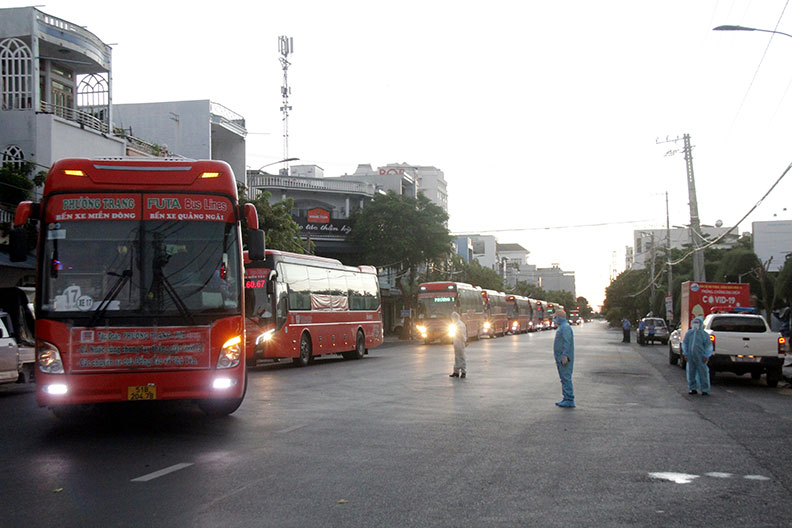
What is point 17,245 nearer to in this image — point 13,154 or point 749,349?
point 749,349

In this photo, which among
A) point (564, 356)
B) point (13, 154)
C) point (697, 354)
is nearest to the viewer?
point (564, 356)

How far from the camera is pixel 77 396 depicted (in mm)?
9570

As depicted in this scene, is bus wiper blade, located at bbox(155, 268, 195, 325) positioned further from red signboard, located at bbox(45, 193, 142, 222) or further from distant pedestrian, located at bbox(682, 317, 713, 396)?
distant pedestrian, located at bbox(682, 317, 713, 396)

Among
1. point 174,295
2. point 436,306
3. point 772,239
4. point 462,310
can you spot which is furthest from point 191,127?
point 772,239

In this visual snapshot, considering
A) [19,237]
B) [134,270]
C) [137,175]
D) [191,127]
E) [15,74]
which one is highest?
[191,127]

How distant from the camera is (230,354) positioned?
10258 mm

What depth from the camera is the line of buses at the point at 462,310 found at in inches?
1724

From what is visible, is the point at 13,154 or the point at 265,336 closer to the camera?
the point at 265,336

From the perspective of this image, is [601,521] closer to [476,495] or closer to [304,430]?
[476,495]

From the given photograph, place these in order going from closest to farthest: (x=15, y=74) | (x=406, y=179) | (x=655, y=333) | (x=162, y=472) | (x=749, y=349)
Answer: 1. (x=162, y=472)
2. (x=749, y=349)
3. (x=15, y=74)
4. (x=655, y=333)
5. (x=406, y=179)

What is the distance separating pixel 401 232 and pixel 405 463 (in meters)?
49.4

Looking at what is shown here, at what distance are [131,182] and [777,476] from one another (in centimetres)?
837

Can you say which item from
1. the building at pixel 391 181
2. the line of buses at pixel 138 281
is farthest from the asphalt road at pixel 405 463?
the building at pixel 391 181

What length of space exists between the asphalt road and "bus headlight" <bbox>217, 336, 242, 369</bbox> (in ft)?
3.00
